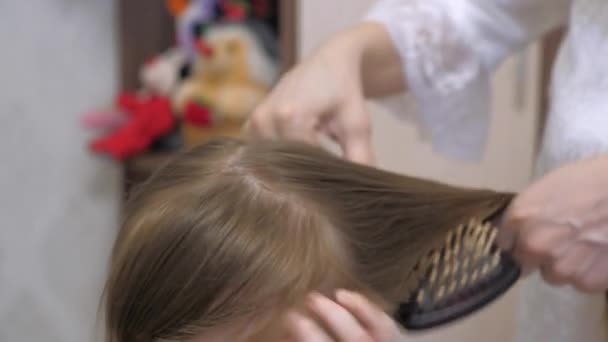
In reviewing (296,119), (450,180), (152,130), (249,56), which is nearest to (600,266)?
(296,119)

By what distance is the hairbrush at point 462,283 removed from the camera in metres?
0.45

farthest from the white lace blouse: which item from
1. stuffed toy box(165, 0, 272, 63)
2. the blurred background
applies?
stuffed toy box(165, 0, 272, 63)

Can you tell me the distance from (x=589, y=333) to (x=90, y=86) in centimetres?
86

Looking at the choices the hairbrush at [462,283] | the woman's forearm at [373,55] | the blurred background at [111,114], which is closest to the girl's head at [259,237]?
the hairbrush at [462,283]

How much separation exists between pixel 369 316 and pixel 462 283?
72 millimetres

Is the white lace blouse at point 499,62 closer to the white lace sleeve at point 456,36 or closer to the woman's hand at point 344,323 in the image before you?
the white lace sleeve at point 456,36

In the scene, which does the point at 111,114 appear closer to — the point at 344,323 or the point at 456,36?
the point at 456,36

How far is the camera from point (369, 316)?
0.41 meters

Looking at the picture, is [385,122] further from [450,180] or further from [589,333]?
[589,333]

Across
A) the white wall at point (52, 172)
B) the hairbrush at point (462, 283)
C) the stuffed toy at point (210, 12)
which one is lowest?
the white wall at point (52, 172)

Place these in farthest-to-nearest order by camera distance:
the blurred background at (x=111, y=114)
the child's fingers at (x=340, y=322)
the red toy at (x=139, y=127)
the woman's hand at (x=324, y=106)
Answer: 1. the red toy at (x=139, y=127)
2. the blurred background at (x=111, y=114)
3. the woman's hand at (x=324, y=106)
4. the child's fingers at (x=340, y=322)

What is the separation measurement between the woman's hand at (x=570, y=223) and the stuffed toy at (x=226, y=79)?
25.6 inches

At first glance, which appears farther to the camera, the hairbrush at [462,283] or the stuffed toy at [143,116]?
the stuffed toy at [143,116]

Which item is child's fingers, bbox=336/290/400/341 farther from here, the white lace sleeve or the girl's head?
the white lace sleeve
